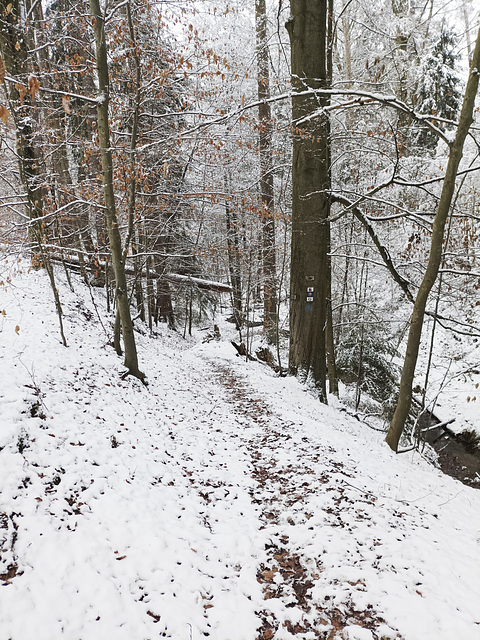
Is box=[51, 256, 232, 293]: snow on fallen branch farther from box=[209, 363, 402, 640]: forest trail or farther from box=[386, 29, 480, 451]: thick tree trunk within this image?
box=[386, 29, 480, 451]: thick tree trunk

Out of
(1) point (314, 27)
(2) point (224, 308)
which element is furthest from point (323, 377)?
(2) point (224, 308)

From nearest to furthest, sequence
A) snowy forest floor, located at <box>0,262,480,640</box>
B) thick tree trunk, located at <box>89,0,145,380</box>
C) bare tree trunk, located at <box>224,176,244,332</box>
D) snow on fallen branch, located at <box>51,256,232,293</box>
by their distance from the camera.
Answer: snowy forest floor, located at <box>0,262,480,640</box>, thick tree trunk, located at <box>89,0,145,380</box>, snow on fallen branch, located at <box>51,256,232,293</box>, bare tree trunk, located at <box>224,176,244,332</box>

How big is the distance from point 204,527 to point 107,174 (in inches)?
221

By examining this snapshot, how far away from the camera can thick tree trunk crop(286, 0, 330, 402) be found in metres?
6.69

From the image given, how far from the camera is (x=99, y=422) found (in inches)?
178

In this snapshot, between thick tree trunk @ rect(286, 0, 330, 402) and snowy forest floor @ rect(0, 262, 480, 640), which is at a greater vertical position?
thick tree trunk @ rect(286, 0, 330, 402)

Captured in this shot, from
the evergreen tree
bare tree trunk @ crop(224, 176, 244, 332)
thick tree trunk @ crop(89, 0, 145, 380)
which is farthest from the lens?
bare tree trunk @ crop(224, 176, 244, 332)

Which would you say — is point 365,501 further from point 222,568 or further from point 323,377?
point 323,377

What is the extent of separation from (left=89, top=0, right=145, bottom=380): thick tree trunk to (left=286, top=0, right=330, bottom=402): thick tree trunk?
3.29 m

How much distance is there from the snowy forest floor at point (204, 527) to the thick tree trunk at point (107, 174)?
3.50 ft

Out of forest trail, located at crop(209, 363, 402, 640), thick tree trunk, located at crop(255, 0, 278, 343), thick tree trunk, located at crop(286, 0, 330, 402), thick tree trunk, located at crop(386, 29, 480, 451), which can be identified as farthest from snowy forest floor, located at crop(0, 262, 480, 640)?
thick tree trunk, located at crop(255, 0, 278, 343)

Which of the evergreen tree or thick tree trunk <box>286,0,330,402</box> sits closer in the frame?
thick tree trunk <box>286,0,330,402</box>

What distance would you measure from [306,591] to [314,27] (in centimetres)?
864

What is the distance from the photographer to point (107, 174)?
6117 mm
